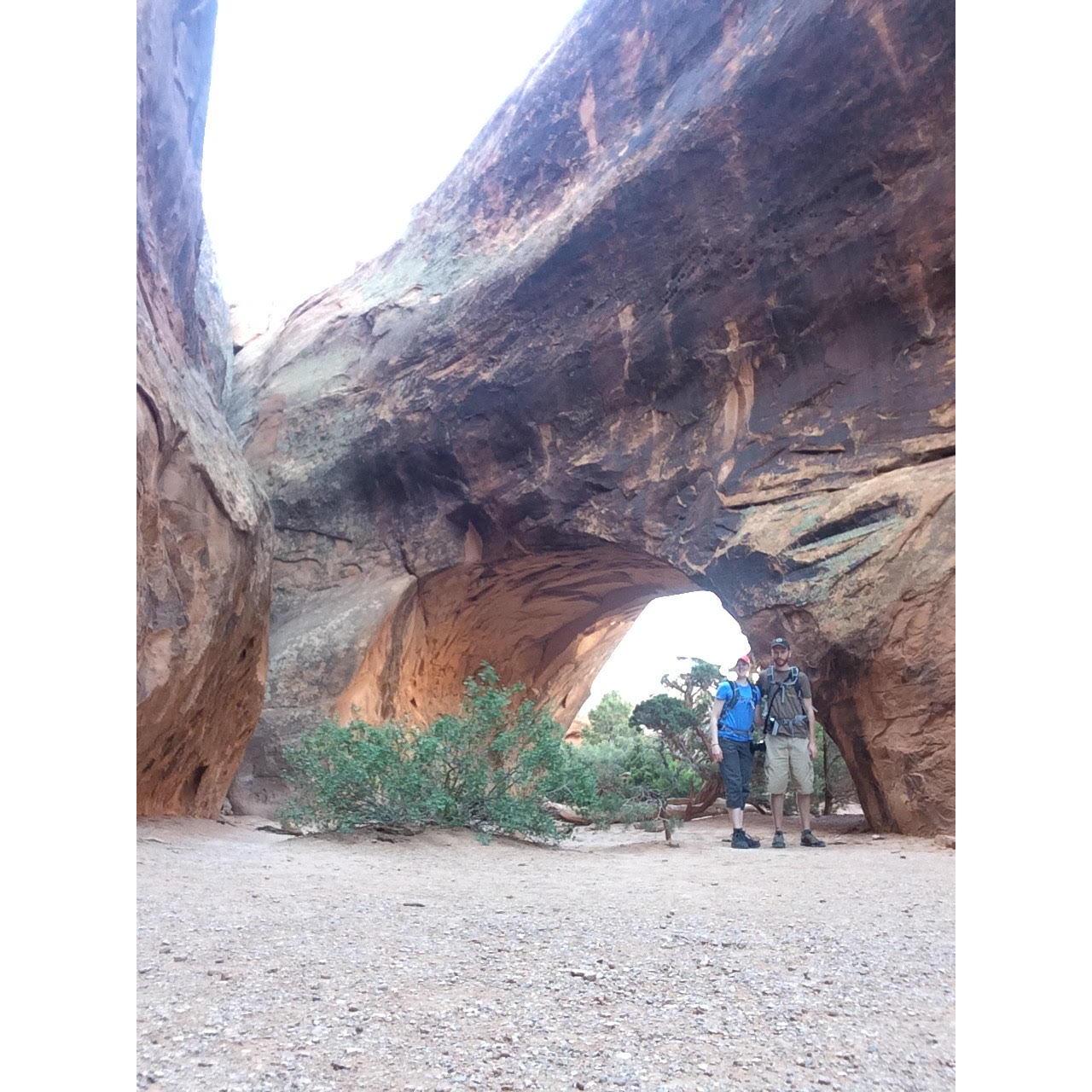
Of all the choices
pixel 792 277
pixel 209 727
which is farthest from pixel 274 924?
pixel 792 277

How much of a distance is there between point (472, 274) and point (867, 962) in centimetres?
913

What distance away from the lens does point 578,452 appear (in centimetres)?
948

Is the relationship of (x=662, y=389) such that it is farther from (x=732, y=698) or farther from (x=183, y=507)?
(x=183, y=507)

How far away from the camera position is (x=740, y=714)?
254 inches

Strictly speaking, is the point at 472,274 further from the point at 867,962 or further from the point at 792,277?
the point at 867,962

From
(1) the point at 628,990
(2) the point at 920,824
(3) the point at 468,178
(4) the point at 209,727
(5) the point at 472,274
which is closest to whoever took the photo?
(1) the point at 628,990

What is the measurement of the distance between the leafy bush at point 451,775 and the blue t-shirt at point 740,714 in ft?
3.54

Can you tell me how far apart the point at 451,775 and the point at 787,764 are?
7.55 ft

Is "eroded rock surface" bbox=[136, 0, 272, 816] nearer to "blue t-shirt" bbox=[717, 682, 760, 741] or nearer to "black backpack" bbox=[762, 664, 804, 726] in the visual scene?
"blue t-shirt" bbox=[717, 682, 760, 741]

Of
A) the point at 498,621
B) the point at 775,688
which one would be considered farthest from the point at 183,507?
the point at 498,621

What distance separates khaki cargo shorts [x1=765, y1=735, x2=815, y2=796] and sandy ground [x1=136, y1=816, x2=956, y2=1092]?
1854 mm

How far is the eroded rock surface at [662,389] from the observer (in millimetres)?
7039

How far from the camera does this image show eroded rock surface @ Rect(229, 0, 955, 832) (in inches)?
277

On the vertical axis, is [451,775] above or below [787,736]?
below
